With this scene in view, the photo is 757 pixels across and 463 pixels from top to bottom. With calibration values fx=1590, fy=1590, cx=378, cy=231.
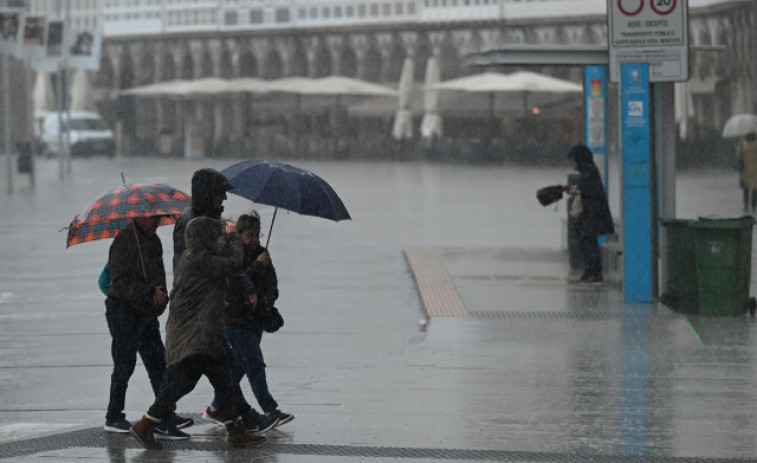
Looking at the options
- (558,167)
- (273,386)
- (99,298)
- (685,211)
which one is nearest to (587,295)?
(99,298)

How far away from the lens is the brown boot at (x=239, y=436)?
26.1ft

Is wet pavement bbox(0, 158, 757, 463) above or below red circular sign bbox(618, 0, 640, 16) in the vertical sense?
below

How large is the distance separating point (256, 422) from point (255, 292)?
72cm

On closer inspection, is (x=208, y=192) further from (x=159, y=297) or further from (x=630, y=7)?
(x=630, y=7)

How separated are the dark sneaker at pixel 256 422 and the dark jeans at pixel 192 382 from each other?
1.17 ft

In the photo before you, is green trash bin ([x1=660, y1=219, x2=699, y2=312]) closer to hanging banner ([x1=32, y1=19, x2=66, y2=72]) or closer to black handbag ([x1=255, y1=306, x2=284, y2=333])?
black handbag ([x1=255, y1=306, x2=284, y2=333])

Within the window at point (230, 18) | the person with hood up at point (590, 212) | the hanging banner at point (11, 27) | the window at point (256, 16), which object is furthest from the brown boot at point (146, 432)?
the window at point (230, 18)

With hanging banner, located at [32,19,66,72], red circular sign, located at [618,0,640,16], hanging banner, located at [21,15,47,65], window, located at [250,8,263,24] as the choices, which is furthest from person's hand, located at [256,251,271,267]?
window, located at [250,8,263,24]

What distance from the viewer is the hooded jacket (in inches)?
299

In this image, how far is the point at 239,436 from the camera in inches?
314

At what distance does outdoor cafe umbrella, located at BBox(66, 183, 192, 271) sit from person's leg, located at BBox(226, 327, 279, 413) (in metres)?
0.74

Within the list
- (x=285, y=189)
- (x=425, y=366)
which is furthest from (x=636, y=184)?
(x=285, y=189)

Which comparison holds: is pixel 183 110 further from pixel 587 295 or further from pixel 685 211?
pixel 587 295

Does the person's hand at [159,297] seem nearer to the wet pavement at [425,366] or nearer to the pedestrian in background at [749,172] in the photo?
the wet pavement at [425,366]
